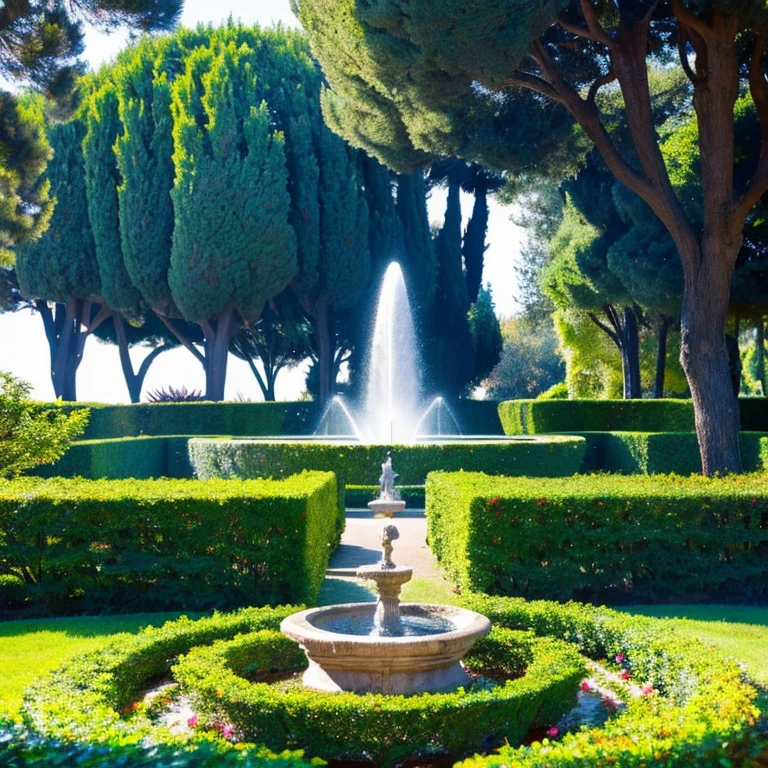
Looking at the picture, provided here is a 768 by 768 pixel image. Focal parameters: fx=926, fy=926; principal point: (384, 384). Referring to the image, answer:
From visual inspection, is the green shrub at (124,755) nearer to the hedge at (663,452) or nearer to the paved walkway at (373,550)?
the paved walkway at (373,550)

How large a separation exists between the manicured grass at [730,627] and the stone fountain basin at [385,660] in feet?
5.12

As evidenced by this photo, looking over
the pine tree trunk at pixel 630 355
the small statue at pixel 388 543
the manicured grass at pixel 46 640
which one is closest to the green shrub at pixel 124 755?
the manicured grass at pixel 46 640

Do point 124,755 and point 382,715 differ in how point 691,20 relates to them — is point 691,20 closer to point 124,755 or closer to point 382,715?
point 382,715

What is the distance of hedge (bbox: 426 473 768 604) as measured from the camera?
27.0 feet

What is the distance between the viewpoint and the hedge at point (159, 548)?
7914 millimetres

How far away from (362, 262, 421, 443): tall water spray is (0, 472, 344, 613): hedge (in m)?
20.6

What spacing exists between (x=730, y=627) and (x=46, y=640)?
5.35m

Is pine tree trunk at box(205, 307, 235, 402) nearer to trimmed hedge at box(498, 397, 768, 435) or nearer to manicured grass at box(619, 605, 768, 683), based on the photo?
trimmed hedge at box(498, 397, 768, 435)

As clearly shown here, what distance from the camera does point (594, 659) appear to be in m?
6.34

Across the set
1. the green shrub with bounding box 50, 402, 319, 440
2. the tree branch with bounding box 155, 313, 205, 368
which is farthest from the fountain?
the tree branch with bounding box 155, 313, 205, 368

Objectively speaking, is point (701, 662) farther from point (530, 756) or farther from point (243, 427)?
point (243, 427)

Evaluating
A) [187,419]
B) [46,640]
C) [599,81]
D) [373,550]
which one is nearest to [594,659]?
[46,640]

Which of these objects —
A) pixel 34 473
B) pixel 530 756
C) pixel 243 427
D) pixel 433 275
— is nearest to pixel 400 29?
pixel 34 473

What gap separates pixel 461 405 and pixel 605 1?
19217mm
